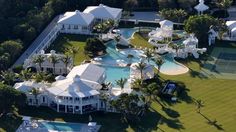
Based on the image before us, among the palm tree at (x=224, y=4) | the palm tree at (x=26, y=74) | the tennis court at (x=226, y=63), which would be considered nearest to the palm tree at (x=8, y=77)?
the palm tree at (x=26, y=74)

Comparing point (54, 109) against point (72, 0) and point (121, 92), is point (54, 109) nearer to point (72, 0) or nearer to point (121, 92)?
point (121, 92)

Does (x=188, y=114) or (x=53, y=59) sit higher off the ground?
(x=53, y=59)

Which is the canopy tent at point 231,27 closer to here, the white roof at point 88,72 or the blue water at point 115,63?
the blue water at point 115,63

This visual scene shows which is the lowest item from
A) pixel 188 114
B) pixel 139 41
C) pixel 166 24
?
pixel 188 114

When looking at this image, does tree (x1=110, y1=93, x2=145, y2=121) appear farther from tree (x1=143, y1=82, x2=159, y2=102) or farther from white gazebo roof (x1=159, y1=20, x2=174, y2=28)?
white gazebo roof (x1=159, y1=20, x2=174, y2=28)

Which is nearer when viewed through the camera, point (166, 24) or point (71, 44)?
point (71, 44)

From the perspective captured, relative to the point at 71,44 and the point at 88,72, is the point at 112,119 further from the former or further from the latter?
the point at 71,44

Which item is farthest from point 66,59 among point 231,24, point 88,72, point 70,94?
point 231,24

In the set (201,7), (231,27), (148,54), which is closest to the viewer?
(148,54)
